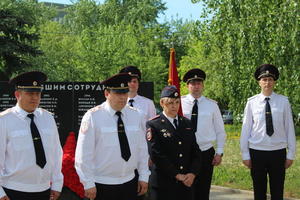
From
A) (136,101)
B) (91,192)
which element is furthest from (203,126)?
(91,192)

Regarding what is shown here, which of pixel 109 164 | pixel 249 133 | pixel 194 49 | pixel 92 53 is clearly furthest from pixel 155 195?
pixel 194 49

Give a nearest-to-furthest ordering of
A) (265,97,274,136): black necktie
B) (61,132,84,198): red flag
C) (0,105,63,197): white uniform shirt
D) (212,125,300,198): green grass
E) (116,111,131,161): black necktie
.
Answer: (0,105,63,197): white uniform shirt → (116,111,131,161): black necktie → (265,97,274,136): black necktie → (61,132,84,198): red flag → (212,125,300,198): green grass

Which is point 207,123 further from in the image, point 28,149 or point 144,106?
point 28,149

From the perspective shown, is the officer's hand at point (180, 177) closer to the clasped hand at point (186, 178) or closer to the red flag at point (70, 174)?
the clasped hand at point (186, 178)

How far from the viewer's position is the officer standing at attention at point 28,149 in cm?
415

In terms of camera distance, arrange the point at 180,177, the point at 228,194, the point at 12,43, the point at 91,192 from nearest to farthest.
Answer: the point at 91,192
the point at 180,177
the point at 228,194
the point at 12,43

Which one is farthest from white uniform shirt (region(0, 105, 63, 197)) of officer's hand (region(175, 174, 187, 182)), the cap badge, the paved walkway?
the paved walkway

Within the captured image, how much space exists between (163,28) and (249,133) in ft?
134

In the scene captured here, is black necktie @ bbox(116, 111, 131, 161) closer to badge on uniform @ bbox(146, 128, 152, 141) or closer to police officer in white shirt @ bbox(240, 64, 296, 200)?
badge on uniform @ bbox(146, 128, 152, 141)

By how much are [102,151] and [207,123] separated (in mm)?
2236

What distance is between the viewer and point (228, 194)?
9.17 meters

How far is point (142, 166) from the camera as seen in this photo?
4.82 m

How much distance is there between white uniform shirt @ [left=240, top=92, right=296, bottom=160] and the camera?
6195 mm

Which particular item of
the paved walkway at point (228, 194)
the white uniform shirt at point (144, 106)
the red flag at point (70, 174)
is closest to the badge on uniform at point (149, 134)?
the white uniform shirt at point (144, 106)
